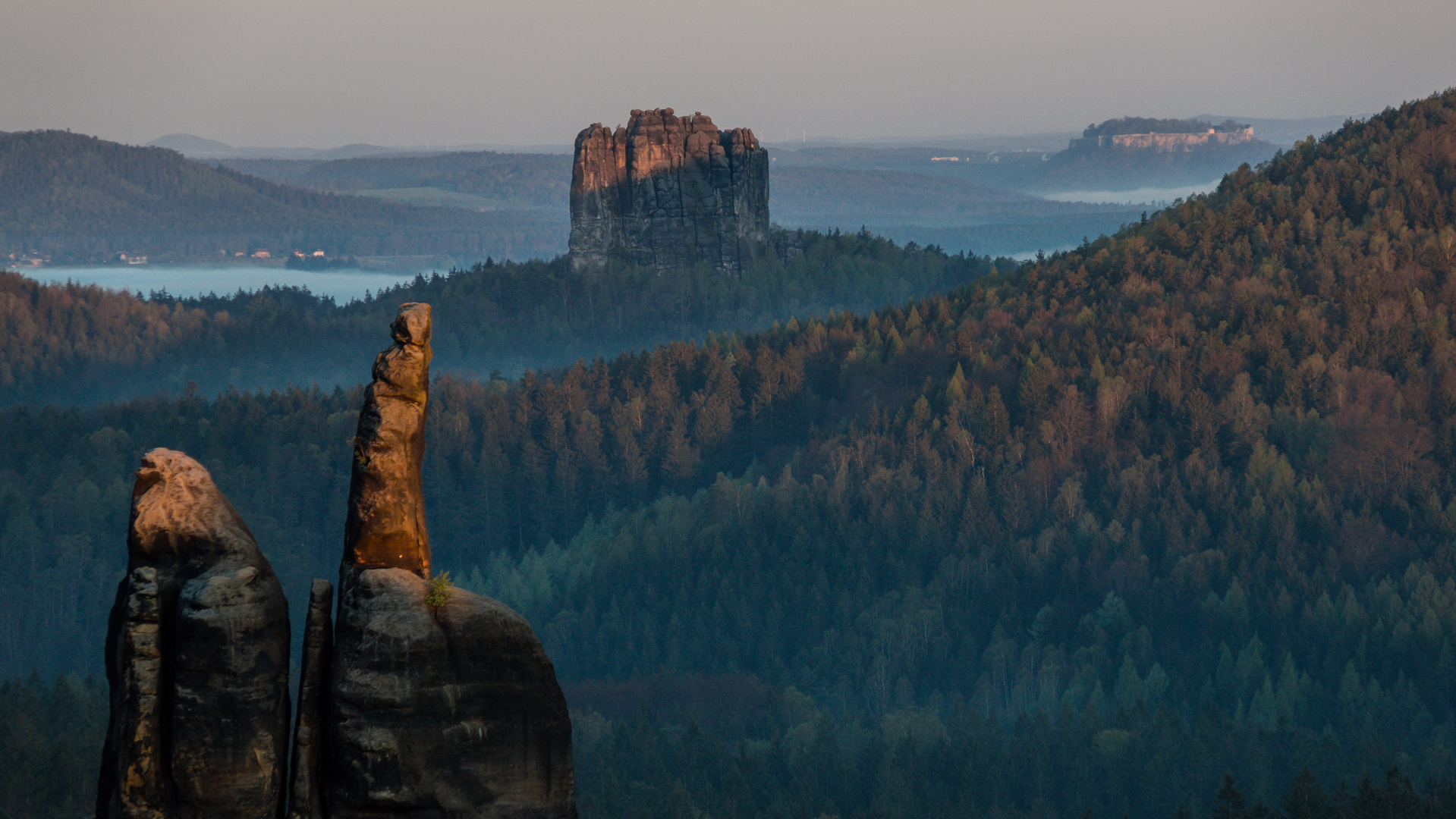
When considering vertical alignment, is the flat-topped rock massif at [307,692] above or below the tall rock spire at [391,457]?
below

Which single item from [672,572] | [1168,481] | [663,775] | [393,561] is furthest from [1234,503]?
[393,561]

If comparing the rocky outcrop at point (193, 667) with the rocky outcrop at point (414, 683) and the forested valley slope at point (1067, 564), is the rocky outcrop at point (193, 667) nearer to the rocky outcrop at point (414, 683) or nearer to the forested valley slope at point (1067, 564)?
the rocky outcrop at point (414, 683)

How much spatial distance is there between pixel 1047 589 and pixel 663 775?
62522 mm

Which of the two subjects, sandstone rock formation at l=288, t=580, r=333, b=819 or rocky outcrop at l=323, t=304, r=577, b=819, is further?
sandstone rock formation at l=288, t=580, r=333, b=819

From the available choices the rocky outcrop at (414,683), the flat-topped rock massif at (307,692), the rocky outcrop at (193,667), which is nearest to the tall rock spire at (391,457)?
the rocky outcrop at (414,683)

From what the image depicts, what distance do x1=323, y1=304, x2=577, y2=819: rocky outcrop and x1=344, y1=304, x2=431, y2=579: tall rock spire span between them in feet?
0.07

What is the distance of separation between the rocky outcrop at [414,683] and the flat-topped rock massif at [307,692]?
32mm

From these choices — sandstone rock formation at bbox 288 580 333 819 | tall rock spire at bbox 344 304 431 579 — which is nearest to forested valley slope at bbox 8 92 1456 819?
tall rock spire at bbox 344 304 431 579

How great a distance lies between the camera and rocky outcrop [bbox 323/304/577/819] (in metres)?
29.9

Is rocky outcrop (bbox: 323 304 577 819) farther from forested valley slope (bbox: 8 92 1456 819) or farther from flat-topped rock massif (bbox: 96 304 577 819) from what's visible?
forested valley slope (bbox: 8 92 1456 819)

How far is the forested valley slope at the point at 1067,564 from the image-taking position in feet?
375

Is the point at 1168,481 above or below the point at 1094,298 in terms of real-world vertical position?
below

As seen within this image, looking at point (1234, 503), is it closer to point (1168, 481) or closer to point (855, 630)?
point (1168, 481)

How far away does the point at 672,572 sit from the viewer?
6934 inches
